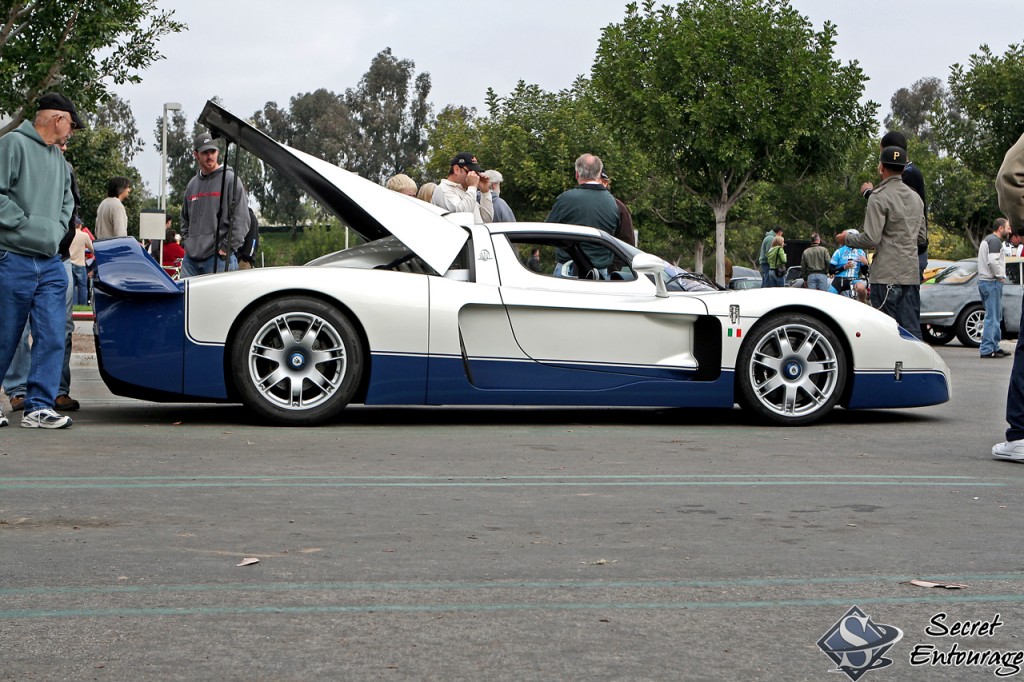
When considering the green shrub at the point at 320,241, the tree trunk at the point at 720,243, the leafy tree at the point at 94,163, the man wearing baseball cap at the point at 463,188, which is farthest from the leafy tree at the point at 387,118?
the man wearing baseball cap at the point at 463,188

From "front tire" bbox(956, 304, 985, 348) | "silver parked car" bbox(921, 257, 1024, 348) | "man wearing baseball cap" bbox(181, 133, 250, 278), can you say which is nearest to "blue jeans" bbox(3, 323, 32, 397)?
"man wearing baseball cap" bbox(181, 133, 250, 278)

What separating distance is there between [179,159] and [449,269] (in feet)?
313

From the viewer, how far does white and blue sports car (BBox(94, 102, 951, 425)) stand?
26.3 feet

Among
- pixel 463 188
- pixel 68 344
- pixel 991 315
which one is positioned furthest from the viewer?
pixel 991 315

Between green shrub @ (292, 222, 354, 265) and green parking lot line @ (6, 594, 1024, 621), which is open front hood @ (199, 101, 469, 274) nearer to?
green parking lot line @ (6, 594, 1024, 621)

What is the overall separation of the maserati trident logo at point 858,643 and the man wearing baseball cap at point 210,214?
21.5 ft

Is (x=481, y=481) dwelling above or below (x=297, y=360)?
below

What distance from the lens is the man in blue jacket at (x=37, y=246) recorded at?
7801 millimetres

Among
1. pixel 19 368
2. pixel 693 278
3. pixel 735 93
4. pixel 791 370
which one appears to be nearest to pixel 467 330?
pixel 693 278

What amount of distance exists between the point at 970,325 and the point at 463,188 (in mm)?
10794

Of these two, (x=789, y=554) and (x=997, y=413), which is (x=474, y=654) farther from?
(x=997, y=413)

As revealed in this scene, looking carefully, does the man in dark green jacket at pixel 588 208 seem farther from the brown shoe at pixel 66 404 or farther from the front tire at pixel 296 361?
the brown shoe at pixel 66 404

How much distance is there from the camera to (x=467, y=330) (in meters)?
8.25

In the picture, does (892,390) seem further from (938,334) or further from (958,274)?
(938,334)
